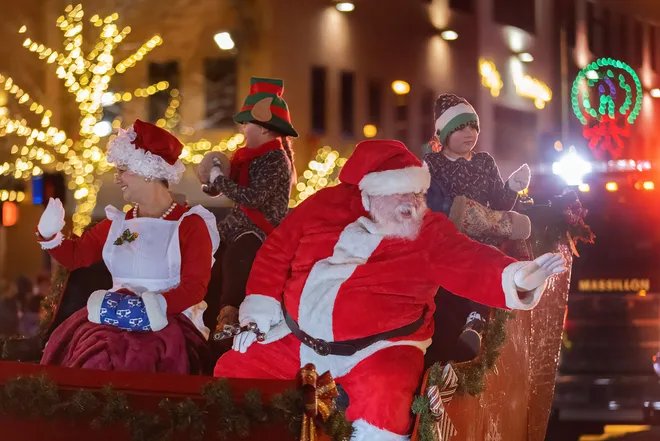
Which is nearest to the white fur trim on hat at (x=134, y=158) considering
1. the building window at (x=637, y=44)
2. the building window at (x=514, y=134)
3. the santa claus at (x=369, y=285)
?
the santa claus at (x=369, y=285)

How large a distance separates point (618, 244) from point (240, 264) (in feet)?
12.8

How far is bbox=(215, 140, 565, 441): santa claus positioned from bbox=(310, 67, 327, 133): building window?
20.3 meters

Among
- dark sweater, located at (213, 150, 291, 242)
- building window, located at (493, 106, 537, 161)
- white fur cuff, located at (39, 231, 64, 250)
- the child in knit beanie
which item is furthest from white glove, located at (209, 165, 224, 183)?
building window, located at (493, 106, 537, 161)

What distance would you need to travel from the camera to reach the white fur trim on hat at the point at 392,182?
4.91 metres

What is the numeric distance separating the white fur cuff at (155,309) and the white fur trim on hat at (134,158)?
67 cm

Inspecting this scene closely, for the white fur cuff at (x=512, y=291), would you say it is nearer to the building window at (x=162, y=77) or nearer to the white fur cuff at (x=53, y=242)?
the white fur cuff at (x=53, y=242)

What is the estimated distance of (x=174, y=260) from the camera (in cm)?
559

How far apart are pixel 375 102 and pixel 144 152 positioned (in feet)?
72.5

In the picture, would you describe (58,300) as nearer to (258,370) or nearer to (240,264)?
(240,264)

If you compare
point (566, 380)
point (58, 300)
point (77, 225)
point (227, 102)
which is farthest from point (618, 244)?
point (227, 102)

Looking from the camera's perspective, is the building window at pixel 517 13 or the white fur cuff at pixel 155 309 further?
the building window at pixel 517 13

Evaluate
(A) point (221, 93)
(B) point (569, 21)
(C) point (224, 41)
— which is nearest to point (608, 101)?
(C) point (224, 41)

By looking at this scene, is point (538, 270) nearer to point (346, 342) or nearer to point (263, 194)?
point (346, 342)

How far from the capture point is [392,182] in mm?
4918
